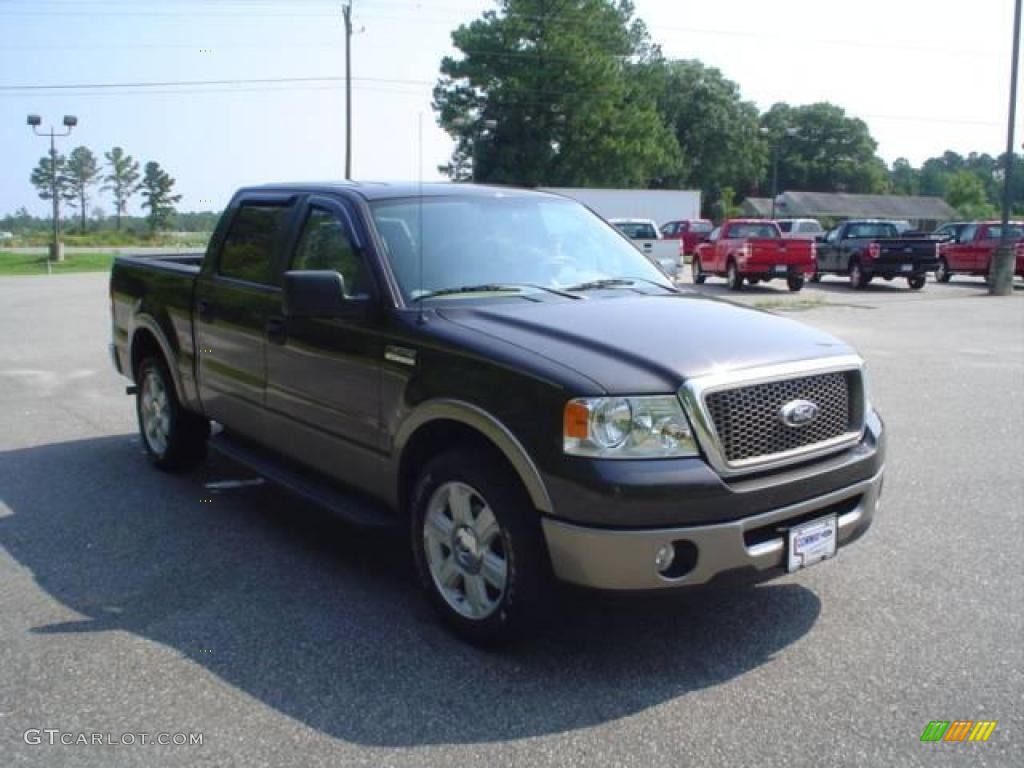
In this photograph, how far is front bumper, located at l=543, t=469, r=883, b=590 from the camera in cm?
339

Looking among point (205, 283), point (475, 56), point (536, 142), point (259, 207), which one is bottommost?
point (205, 283)

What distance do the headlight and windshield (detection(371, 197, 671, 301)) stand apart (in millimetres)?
1226

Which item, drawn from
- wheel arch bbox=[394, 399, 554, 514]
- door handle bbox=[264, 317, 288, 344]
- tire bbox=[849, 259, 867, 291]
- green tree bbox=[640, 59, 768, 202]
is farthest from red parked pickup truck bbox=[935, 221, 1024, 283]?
green tree bbox=[640, 59, 768, 202]

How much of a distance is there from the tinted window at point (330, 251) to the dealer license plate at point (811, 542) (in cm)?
217

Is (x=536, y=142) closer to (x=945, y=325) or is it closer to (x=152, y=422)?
(x=945, y=325)

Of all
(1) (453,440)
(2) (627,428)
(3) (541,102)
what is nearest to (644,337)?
(2) (627,428)

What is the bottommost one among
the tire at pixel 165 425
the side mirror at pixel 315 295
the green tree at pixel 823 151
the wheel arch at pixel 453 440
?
the tire at pixel 165 425

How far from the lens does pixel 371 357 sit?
437cm

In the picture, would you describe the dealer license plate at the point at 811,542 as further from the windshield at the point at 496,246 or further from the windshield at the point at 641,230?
the windshield at the point at 641,230

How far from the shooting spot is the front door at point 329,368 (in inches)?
174

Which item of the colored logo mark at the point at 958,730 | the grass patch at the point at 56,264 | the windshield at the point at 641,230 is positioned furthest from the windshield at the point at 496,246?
the grass patch at the point at 56,264

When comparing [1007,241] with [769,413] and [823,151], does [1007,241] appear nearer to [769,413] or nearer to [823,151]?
[769,413]

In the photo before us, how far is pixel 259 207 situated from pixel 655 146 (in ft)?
216

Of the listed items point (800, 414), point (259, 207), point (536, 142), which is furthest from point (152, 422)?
point (536, 142)
